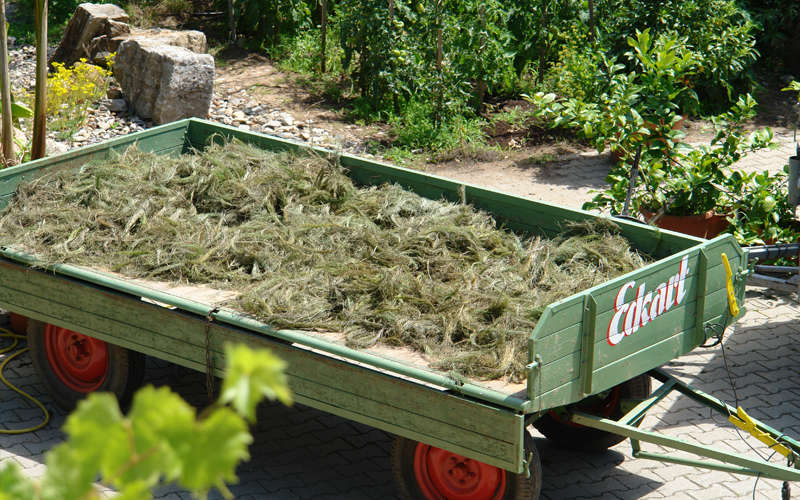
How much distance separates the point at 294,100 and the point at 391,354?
7.89 m

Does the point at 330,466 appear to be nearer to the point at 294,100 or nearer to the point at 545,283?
the point at 545,283

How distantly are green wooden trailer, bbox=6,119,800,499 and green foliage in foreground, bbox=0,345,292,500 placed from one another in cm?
248

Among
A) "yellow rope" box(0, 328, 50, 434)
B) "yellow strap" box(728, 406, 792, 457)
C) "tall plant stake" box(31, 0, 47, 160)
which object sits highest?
"tall plant stake" box(31, 0, 47, 160)

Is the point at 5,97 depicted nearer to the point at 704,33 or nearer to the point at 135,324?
the point at 135,324

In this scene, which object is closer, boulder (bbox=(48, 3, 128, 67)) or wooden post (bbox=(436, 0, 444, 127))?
wooden post (bbox=(436, 0, 444, 127))

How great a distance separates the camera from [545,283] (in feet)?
14.3

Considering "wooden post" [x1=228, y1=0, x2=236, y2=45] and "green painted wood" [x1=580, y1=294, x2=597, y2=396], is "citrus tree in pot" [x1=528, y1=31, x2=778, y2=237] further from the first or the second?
"wooden post" [x1=228, y1=0, x2=236, y2=45]

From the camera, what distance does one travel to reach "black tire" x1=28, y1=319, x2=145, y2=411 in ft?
15.3

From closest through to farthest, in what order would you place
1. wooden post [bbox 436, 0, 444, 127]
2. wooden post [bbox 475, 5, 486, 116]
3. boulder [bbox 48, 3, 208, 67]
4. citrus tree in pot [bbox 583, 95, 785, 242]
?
citrus tree in pot [bbox 583, 95, 785, 242] < wooden post [bbox 436, 0, 444, 127] < wooden post [bbox 475, 5, 486, 116] < boulder [bbox 48, 3, 208, 67]

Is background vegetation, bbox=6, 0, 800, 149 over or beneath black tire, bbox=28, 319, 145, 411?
over

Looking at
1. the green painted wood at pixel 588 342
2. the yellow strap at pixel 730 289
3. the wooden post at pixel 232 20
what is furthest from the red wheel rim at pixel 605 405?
the wooden post at pixel 232 20

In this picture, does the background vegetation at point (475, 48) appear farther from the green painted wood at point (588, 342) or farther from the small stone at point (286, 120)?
the green painted wood at point (588, 342)

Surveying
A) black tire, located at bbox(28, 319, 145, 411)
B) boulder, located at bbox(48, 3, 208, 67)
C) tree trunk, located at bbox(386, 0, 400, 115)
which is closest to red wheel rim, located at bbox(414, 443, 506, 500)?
black tire, located at bbox(28, 319, 145, 411)

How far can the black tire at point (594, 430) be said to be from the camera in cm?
442
